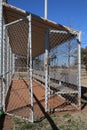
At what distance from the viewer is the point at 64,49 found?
38.9 ft

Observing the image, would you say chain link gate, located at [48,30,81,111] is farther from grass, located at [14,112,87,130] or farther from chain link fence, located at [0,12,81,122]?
grass, located at [14,112,87,130]

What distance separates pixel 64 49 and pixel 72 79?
159cm

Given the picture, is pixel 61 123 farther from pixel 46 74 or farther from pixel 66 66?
pixel 66 66

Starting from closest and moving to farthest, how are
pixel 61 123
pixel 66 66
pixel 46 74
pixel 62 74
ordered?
pixel 61 123, pixel 46 74, pixel 66 66, pixel 62 74

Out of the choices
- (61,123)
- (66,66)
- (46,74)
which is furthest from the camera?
(66,66)

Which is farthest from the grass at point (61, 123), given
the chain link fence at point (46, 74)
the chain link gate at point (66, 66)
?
the chain link gate at point (66, 66)

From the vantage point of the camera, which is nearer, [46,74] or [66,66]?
[46,74]

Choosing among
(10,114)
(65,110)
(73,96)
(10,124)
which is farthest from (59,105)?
(10,124)

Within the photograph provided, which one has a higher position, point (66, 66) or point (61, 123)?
point (66, 66)

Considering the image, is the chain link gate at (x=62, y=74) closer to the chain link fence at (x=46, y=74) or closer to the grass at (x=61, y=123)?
the chain link fence at (x=46, y=74)

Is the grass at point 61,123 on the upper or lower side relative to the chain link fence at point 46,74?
lower

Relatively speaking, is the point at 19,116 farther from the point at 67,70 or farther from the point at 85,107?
the point at 67,70

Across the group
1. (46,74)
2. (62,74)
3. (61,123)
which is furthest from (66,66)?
(61,123)

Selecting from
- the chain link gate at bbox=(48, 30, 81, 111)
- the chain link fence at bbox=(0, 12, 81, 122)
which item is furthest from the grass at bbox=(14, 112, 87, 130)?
the chain link gate at bbox=(48, 30, 81, 111)
